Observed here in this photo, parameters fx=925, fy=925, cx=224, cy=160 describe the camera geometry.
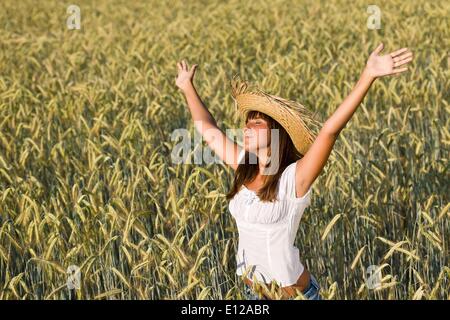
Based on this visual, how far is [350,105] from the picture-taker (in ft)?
8.22

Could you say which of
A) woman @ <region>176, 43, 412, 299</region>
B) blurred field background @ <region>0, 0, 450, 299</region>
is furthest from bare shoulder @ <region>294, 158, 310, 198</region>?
blurred field background @ <region>0, 0, 450, 299</region>

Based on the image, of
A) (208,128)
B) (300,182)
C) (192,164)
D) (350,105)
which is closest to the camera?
(350,105)

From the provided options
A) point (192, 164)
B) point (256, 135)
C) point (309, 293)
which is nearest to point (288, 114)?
point (256, 135)

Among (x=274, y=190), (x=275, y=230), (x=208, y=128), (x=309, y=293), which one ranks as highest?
(x=208, y=128)

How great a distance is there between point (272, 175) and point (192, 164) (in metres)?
1.90

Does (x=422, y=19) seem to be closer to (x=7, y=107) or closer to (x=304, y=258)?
(x=7, y=107)

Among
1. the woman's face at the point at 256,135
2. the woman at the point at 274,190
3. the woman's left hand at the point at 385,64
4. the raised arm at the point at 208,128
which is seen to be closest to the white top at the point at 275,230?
the woman at the point at 274,190

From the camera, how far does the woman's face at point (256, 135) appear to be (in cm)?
274

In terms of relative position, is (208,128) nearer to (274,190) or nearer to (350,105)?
(274,190)

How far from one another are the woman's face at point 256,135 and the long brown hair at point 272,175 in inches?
0.6

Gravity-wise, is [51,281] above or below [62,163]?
below

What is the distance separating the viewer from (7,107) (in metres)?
6.05

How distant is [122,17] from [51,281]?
324 inches

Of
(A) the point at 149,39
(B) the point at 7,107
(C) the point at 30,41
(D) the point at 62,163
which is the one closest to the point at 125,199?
(D) the point at 62,163
